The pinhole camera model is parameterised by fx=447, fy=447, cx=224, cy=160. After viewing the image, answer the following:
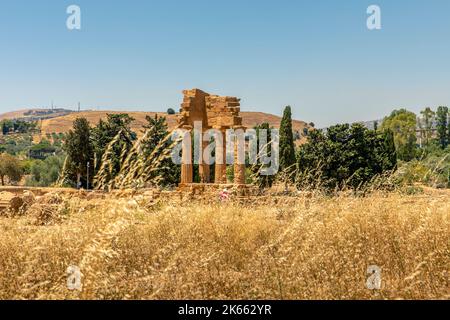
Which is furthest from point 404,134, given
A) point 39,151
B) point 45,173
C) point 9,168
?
point 39,151

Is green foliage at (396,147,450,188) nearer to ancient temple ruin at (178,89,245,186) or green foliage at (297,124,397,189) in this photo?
ancient temple ruin at (178,89,245,186)

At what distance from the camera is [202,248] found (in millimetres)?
4734

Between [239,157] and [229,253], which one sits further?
[239,157]

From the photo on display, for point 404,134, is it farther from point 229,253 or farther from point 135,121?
point 135,121

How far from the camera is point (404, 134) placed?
65750 mm

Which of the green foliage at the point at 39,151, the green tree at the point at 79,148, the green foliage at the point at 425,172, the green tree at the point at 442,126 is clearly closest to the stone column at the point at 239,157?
the green foliage at the point at 425,172

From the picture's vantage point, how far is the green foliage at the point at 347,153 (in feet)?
112

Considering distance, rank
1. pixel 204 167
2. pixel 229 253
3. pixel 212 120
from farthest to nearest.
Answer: pixel 204 167 → pixel 212 120 → pixel 229 253

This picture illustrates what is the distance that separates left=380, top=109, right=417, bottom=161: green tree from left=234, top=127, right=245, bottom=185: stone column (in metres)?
40.5

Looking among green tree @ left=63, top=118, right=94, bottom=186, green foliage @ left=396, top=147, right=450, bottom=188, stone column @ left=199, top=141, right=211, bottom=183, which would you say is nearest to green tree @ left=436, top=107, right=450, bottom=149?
green tree @ left=63, top=118, right=94, bottom=186

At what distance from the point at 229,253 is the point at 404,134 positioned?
218 feet

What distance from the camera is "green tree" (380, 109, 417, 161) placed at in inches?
2340
